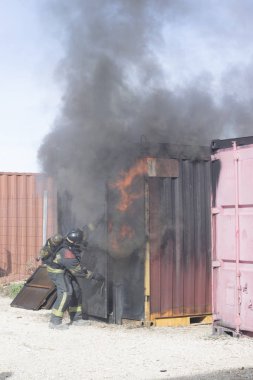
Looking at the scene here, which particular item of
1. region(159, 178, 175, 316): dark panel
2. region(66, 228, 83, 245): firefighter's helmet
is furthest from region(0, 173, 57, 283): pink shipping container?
region(159, 178, 175, 316): dark panel

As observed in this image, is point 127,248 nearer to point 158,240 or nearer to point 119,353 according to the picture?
point 158,240

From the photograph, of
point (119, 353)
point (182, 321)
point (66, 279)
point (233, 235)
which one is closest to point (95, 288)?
point (66, 279)

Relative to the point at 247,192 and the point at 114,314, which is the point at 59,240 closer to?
the point at 114,314

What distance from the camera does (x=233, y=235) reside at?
7.09 metres

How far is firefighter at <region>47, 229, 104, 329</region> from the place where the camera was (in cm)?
838

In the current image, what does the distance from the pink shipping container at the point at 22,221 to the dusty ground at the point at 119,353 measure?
5211 mm

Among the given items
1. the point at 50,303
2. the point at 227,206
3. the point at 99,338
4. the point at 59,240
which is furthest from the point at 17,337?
the point at 227,206

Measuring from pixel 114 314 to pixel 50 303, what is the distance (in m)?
1.87

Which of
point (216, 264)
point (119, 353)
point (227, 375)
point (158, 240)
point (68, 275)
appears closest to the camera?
point (227, 375)

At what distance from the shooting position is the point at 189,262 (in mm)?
8516

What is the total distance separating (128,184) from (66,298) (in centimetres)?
191

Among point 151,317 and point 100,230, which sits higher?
point 100,230

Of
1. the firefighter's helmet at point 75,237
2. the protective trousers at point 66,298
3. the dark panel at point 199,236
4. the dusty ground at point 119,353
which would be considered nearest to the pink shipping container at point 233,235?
the dusty ground at point 119,353

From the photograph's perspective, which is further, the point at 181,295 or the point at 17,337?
the point at 181,295
